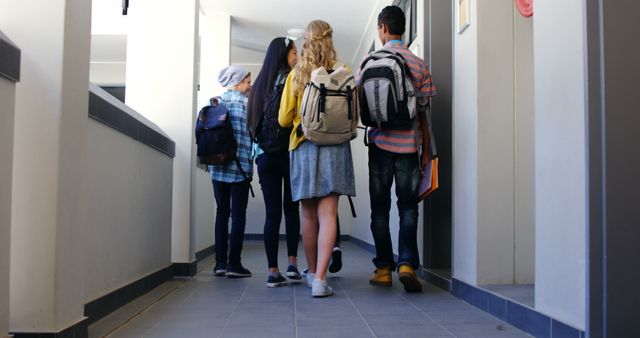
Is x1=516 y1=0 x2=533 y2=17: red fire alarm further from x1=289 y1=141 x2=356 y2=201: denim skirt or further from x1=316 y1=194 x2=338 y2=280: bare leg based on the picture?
x1=316 y1=194 x2=338 y2=280: bare leg

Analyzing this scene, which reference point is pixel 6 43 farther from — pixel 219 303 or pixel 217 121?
pixel 217 121

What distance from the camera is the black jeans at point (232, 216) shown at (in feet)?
15.0

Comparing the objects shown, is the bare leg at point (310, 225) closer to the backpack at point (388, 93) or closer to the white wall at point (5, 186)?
the backpack at point (388, 93)

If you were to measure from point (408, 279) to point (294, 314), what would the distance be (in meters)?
0.85

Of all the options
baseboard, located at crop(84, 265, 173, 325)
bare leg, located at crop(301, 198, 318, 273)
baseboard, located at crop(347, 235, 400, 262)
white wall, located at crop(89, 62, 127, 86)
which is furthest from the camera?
white wall, located at crop(89, 62, 127, 86)

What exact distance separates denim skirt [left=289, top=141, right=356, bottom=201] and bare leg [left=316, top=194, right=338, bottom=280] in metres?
0.08

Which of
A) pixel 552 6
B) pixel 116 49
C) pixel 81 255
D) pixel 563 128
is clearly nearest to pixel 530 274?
pixel 563 128

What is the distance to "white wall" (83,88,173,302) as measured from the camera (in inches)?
113

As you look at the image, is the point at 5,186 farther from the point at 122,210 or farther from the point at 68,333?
the point at 122,210

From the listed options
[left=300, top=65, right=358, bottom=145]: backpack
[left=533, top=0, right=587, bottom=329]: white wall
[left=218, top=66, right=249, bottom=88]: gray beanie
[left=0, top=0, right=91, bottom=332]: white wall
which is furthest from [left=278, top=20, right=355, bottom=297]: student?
[left=0, top=0, right=91, bottom=332]: white wall

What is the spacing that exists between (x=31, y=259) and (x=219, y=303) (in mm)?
1407

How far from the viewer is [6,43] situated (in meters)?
2.00

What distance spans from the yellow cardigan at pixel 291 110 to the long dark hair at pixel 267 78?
11.7 inches

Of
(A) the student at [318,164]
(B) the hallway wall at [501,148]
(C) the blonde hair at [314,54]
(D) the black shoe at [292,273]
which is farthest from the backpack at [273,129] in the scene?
(B) the hallway wall at [501,148]
